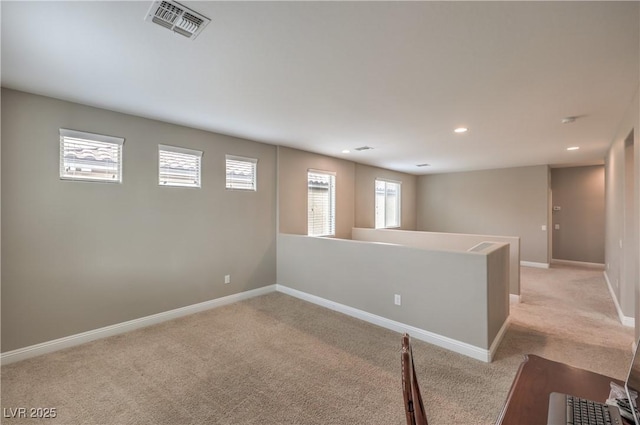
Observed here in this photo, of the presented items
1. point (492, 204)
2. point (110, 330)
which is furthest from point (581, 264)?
point (110, 330)

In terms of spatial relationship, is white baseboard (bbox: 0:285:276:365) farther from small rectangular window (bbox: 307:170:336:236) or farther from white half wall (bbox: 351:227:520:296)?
white half wall (bbox: 351:227:520:296)

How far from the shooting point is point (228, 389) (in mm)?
A: 2283

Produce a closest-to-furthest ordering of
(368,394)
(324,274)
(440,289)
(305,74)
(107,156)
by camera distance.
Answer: (368,394) → (305,74) → (440,289) → (107,156) → (324,274)

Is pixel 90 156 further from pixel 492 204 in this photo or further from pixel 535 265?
pixel 535 265

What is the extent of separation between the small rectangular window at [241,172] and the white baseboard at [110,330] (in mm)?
1692

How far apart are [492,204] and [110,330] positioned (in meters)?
8.42

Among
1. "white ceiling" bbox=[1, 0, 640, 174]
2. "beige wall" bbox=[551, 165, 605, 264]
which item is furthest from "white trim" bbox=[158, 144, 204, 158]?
"beige wall" bbox=[551, 165, 605, 264]

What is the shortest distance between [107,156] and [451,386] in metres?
4.09

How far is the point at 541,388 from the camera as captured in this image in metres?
1.03

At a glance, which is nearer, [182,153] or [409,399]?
[409,399]

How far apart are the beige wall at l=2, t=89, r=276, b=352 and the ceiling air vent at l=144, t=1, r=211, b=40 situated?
80.6 inches

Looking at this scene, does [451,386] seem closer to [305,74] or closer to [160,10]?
[305,74]

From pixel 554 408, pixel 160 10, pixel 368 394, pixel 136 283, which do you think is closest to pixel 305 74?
pixel 160 10

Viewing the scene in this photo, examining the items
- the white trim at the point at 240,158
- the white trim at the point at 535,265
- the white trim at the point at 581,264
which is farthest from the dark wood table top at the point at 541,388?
the white trim at the point at 581,264
